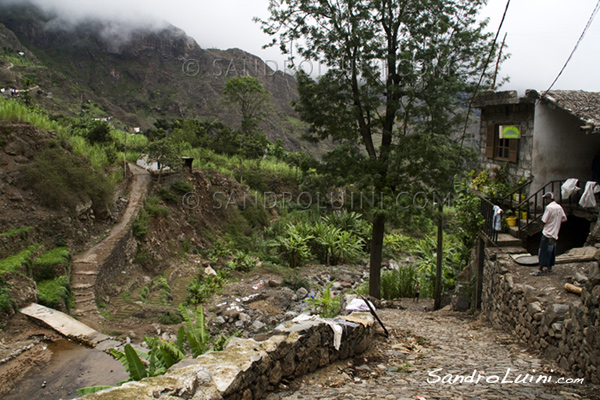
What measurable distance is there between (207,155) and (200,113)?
43067mm

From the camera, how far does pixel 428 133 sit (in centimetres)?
1012

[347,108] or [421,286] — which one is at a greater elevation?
[347,108]

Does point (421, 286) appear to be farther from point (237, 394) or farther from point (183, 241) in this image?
point (237, 394)

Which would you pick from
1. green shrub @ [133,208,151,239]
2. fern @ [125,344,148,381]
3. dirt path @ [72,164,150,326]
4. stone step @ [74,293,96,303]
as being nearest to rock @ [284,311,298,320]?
dirt path @ [72,164,150,326]

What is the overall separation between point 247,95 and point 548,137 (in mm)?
24989

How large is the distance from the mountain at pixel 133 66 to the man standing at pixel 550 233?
170 feet

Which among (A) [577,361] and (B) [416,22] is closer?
(A) [577,361]

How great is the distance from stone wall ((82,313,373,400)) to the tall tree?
4598 mm

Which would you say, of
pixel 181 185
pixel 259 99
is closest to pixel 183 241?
pixel 181 185

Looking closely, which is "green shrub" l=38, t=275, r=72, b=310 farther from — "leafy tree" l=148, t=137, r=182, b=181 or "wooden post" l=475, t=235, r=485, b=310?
"wooden post" l=475, t=235, r=485, b=310

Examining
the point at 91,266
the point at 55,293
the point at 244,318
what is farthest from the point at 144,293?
the point at 244,318

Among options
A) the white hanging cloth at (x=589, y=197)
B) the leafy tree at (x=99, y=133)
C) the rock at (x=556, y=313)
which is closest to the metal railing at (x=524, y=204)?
the white hanging cloth at (x=589, y=197)

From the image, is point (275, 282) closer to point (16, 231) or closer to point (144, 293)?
point (144, 293)

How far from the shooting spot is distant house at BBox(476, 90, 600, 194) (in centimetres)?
1038
